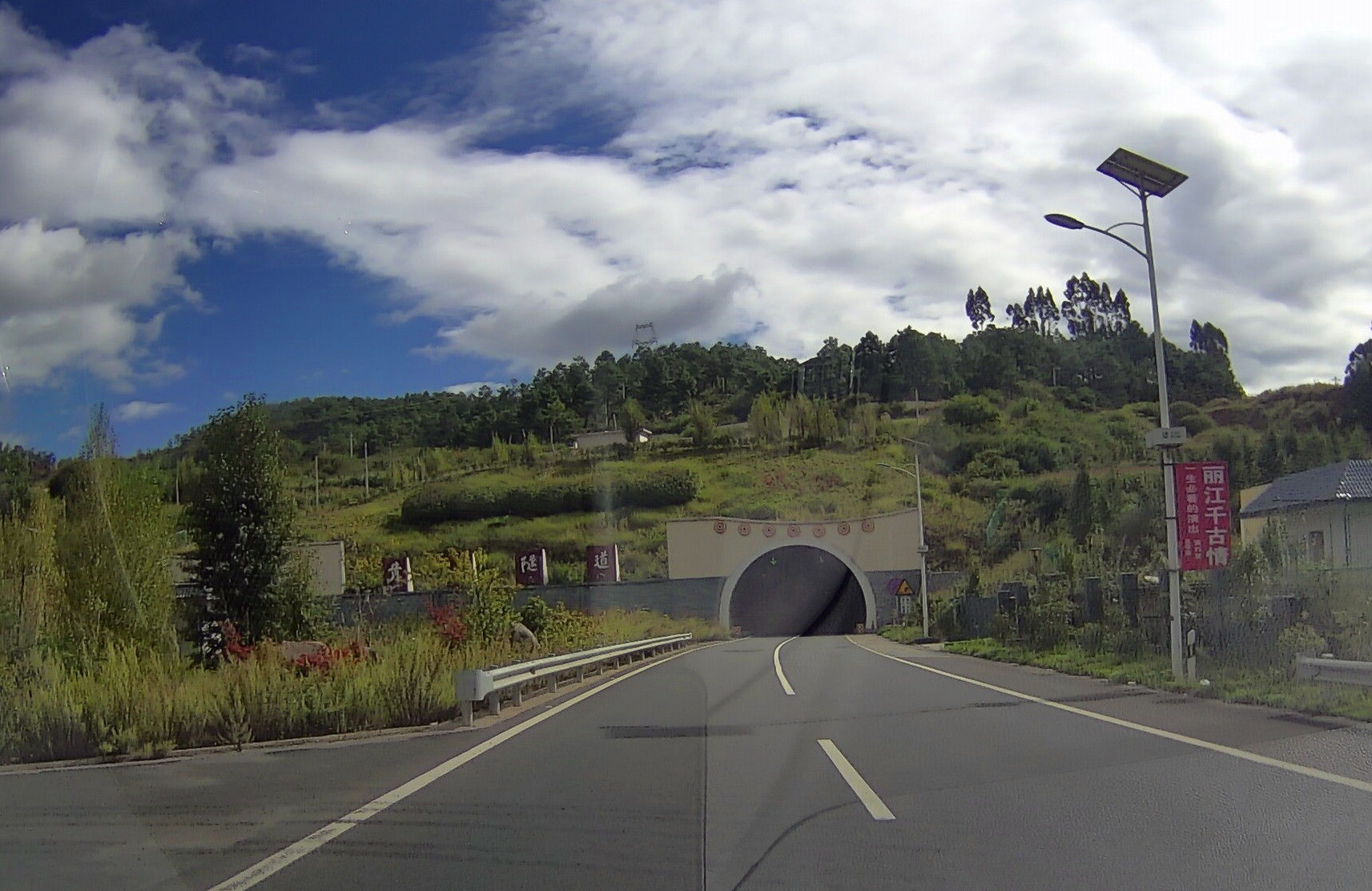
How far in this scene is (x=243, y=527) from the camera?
84.9ft

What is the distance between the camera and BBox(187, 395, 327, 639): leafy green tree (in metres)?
25.8

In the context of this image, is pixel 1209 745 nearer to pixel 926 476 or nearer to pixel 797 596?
pixel 926 476

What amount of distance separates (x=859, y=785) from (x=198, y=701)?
27.7 feet

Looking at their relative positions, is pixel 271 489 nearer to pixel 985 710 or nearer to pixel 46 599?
pixel 46 599

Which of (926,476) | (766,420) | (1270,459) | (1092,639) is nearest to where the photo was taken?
(1092,639)

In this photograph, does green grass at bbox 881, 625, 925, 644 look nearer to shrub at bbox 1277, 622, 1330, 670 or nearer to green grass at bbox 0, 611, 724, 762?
shrub at bbox 1277, 622, 1330, 670

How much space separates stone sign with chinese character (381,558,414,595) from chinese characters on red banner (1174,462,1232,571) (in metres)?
28.1

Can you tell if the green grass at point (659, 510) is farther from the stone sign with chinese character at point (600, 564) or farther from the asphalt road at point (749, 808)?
the asphalt road at point (749, 808)

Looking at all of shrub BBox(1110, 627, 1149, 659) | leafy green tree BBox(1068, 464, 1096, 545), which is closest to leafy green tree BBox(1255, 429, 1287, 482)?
leafy green tree BBox(1068, 464, 1096, 545)

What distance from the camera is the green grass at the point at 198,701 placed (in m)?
12.3

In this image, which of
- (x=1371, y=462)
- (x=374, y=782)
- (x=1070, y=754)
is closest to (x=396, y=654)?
(x=374, y=782)

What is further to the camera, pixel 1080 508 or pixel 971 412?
pixel 971 412

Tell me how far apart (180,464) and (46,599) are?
932 cm

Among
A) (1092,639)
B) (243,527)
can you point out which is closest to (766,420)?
(243,527)
